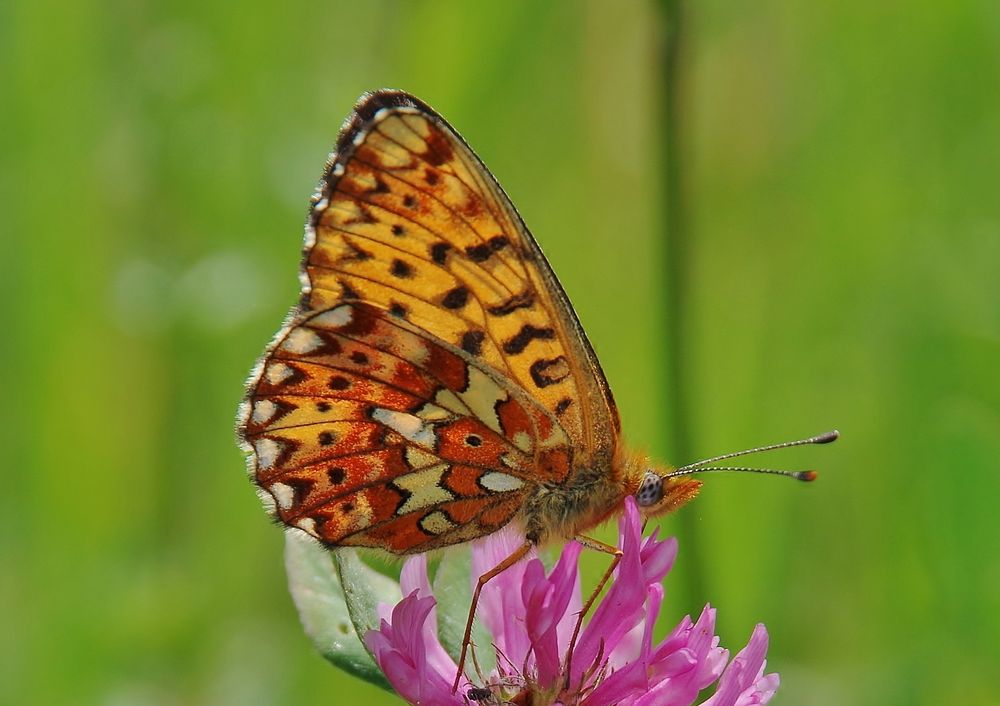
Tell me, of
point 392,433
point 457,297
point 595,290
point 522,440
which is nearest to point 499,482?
point 522,440

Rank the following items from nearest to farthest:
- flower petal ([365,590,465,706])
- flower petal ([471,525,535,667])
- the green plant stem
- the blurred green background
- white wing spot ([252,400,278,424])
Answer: flower petal ([365,590,465,706]) < white wing spot ([252,400,278,424]) < flower petal ([471,525,535,667]) < the green plant stem < the blurred green background

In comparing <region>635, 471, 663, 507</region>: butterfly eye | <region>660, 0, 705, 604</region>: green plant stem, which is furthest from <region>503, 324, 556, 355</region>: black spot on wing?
<region>660, 0, 705, 604</region>: green plant stem

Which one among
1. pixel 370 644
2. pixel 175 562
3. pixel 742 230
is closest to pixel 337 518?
pixel 370 644

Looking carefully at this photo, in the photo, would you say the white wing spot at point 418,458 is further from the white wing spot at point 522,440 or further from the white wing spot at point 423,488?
the white wing spot at point 522,440

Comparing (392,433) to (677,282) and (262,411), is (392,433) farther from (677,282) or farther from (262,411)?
(677,282)

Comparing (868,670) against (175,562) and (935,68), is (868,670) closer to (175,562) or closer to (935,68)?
(175,562)

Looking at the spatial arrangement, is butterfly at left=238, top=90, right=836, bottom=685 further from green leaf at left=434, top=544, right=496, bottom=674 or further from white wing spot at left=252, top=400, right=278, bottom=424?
green leaf at left=434, top=544, right=496, bottom=674
